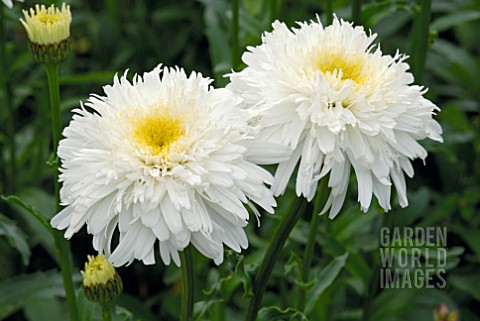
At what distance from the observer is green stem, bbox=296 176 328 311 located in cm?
137

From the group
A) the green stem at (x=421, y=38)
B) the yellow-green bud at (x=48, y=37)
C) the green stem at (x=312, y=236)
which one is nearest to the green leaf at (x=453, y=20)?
the green stem at (x=421, y=38)

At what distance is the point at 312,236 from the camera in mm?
1563

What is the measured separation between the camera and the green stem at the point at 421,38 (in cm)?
174

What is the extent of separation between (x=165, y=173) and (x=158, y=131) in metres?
0.10

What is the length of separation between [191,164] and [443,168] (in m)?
1.61

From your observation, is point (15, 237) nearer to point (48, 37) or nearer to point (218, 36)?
point (48, 37)

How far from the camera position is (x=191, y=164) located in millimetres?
1125

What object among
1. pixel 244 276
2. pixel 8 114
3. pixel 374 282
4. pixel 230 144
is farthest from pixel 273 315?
pixel 8 114

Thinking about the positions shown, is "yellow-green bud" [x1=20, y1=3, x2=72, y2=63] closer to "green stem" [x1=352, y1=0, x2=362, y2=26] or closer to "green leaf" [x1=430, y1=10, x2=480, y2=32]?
"green stem" [x1=352, y1=0, x2=362, y2=26]

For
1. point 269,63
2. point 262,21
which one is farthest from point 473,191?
point 269,63

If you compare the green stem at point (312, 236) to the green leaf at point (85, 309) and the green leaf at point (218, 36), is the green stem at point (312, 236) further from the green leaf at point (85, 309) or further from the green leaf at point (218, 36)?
the green leaf at point (218, 36)

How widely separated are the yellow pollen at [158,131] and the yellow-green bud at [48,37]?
1.08ft

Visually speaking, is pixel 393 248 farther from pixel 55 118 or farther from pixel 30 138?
pixel 30 138

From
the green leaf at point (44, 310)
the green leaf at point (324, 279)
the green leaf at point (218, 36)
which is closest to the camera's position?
the green leaf at point (324, 279)
